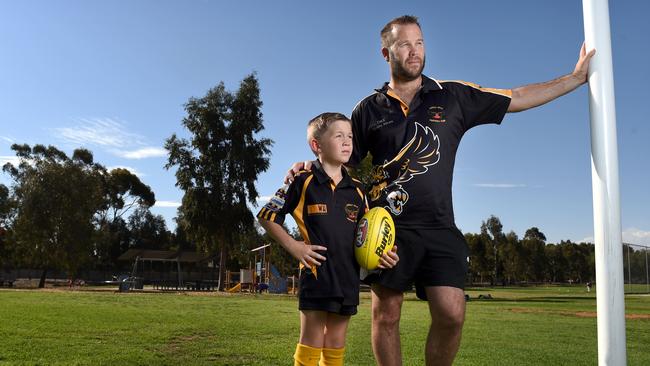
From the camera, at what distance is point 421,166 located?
3643 millimetres

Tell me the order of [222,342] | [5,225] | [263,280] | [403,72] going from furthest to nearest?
[5,225] < [263,280] < [222,342] < [403,72]

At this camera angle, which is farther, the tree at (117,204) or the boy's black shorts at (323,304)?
the tree at (117,204)

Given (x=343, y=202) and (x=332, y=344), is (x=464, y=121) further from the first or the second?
(x=332, y=344)

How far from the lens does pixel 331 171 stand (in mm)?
3863

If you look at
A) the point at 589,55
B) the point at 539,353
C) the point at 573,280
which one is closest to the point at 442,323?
the point at 589,55

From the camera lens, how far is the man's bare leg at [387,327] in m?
3.71

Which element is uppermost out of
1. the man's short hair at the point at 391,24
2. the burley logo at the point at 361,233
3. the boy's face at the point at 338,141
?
the man's short hair at the point at 391,24

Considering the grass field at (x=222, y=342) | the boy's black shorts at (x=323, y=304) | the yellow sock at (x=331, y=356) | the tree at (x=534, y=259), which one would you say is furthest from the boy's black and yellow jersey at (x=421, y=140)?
the tree at (x=534, y=259)

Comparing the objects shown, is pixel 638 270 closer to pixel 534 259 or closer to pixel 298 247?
pixel 298 247

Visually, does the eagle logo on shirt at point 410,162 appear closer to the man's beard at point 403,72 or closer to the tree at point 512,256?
the man's beard at point 403,72

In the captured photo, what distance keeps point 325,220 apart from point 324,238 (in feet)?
0.39

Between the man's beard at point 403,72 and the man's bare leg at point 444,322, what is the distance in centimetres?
142

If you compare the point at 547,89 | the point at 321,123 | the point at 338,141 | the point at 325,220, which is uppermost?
the point at 547,89

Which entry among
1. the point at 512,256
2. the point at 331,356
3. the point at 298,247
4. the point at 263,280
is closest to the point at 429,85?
the point at 298,247
